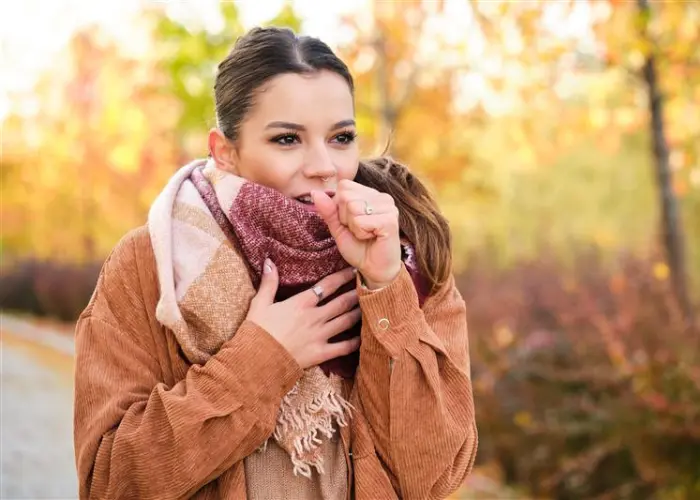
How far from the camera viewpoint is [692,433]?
5.16m

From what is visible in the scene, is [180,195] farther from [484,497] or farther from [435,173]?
[435,173]

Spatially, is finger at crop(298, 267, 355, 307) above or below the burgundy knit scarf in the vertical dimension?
below

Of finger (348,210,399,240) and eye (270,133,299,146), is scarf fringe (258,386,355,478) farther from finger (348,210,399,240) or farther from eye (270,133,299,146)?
eye (270,133,299,146)

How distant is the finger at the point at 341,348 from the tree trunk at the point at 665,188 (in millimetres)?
4725

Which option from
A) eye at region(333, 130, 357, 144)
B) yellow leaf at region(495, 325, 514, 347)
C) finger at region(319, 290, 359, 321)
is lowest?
yellow leaf at region(495, 325, 514, 347)

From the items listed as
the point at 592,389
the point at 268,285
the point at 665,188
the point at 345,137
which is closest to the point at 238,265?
the point at 268,285

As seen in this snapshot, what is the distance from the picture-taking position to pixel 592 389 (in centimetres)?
593

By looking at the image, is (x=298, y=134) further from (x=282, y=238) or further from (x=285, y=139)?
(x=282, y=238)

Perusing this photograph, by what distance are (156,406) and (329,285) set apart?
501 mm

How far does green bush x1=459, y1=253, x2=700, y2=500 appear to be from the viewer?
5.35m

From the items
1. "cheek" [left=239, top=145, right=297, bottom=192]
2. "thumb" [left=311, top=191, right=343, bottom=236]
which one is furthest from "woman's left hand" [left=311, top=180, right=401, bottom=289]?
"cheek" [left=239, top=145, right=297, bottom=192]

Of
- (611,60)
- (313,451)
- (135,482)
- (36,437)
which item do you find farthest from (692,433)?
(36,437)

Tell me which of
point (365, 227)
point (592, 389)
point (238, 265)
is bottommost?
point (592, 389)

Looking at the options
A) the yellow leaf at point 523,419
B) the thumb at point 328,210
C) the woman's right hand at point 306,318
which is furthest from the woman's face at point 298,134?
the yellow leaf at point 523,419
